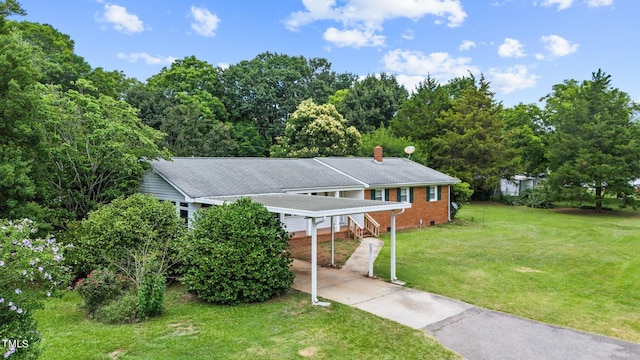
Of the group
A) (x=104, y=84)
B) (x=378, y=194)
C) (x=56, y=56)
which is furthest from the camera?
(x=104, y=84)

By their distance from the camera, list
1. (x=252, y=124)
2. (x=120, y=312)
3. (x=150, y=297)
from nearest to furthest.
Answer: (x=120, y=312) < (x=150, y=297) < (x=252, y=124)

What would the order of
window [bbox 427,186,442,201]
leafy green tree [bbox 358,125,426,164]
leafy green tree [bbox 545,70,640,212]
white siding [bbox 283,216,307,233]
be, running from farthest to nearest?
leafy green tree [bbox 358,125,426,164]
leafy green tree [bbox 545,70,640,212]
window [bbox 427,186,442,201]
white siding [bbox 283,216,307,233]

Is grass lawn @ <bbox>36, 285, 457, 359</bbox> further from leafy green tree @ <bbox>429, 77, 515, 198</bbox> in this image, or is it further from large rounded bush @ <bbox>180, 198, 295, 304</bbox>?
leafy green tree @ <bbox>429, 77, 515, 198</bbox>

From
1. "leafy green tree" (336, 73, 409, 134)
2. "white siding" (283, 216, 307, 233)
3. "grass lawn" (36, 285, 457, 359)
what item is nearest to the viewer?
"grass lawn" (36, 285, 457, 359)

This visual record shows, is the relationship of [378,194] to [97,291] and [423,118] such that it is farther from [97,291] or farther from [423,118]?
[423,118]

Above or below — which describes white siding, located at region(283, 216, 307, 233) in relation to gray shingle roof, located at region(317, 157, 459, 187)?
below

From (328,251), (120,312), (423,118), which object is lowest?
(328,251)

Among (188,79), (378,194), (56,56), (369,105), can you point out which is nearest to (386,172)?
(378,194)

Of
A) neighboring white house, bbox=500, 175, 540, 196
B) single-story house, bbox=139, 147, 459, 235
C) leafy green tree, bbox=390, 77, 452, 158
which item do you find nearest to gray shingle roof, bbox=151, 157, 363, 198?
single-story house, bbox=139, 147, 459, 235
